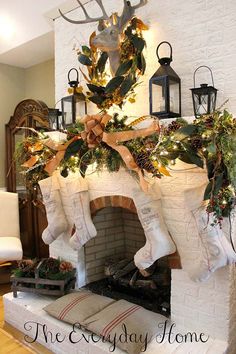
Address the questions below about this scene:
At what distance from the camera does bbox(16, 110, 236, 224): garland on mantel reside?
1572mm

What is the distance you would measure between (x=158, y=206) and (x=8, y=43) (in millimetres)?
2486

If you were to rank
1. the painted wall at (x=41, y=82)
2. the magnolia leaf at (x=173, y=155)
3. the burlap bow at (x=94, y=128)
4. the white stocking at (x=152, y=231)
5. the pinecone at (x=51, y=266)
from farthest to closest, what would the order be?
the painted wall at (x=41, y=82), the pinecone at (x=51, y=266), the burlap bow at (x=94, y=128), the white stocking at (x=152, y=231), the magnolia leaf at (x=173, y=155)

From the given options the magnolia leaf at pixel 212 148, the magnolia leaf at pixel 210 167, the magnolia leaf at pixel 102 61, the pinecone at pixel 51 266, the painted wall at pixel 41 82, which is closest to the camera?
the magnolia leaf at pixel 212 148

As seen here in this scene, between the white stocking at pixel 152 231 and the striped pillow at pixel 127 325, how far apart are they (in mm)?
376

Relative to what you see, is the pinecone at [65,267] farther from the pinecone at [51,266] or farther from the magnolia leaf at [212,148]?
the magnolia leaf at [212,148]

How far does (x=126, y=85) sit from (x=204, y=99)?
1.65 ft

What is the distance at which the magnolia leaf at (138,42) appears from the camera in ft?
6.56

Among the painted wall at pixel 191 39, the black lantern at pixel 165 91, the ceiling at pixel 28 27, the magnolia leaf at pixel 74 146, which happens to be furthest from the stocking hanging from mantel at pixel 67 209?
the ceiling at pixel 28 27

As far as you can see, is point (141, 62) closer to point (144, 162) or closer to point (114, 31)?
point (114, 31)

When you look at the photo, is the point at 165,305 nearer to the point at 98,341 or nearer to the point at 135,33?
the point at 98,341

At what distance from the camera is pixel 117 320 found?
197cm

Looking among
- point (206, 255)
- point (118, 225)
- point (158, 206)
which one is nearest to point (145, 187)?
point (158, 206)

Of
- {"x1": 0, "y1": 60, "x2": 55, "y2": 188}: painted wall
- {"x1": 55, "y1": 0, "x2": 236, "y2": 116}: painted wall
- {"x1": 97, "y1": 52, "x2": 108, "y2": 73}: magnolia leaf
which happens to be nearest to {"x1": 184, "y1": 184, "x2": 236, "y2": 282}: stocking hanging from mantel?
{"x1": 55, "y1": 0, "x2": 236, "y2": 116}: painted wall

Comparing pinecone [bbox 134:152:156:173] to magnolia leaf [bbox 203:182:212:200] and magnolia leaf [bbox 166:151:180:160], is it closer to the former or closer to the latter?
magnolia leaf [bbox 166:151:180:160]
